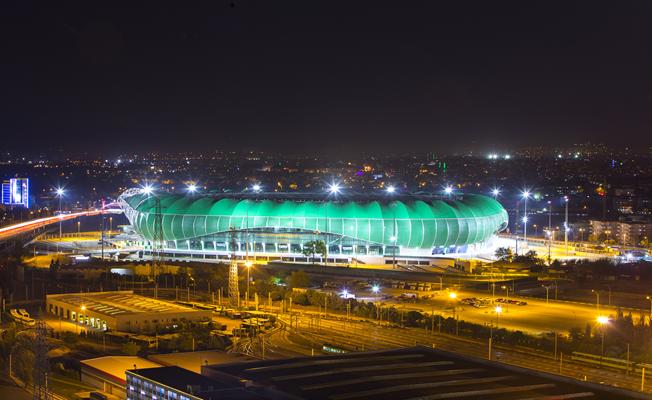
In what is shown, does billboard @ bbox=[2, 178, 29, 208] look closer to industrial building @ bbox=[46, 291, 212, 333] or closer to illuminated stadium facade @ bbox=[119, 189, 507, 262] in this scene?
illuminated stadium facade @ bbox=[119, 189, 507, 262]

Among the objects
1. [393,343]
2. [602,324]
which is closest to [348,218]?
[602,324]

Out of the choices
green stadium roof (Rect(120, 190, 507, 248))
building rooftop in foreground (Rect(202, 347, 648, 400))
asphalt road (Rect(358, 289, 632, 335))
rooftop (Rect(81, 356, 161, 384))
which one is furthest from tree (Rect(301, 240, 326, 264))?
building rooftop in foreground (Rect(202, 347, 648, 400))

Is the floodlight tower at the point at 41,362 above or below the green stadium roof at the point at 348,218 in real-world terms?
below

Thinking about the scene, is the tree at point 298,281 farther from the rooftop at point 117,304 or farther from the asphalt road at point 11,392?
the asphalt road at point 11,392

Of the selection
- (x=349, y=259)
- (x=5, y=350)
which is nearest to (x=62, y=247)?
(x=349, y=259)

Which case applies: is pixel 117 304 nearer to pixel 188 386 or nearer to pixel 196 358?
pixel 196 358

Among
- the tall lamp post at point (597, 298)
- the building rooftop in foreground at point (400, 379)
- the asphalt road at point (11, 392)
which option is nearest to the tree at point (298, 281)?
the tall lamp post at point (597, 298)

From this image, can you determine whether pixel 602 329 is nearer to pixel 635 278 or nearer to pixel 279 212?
pixel 635 278
